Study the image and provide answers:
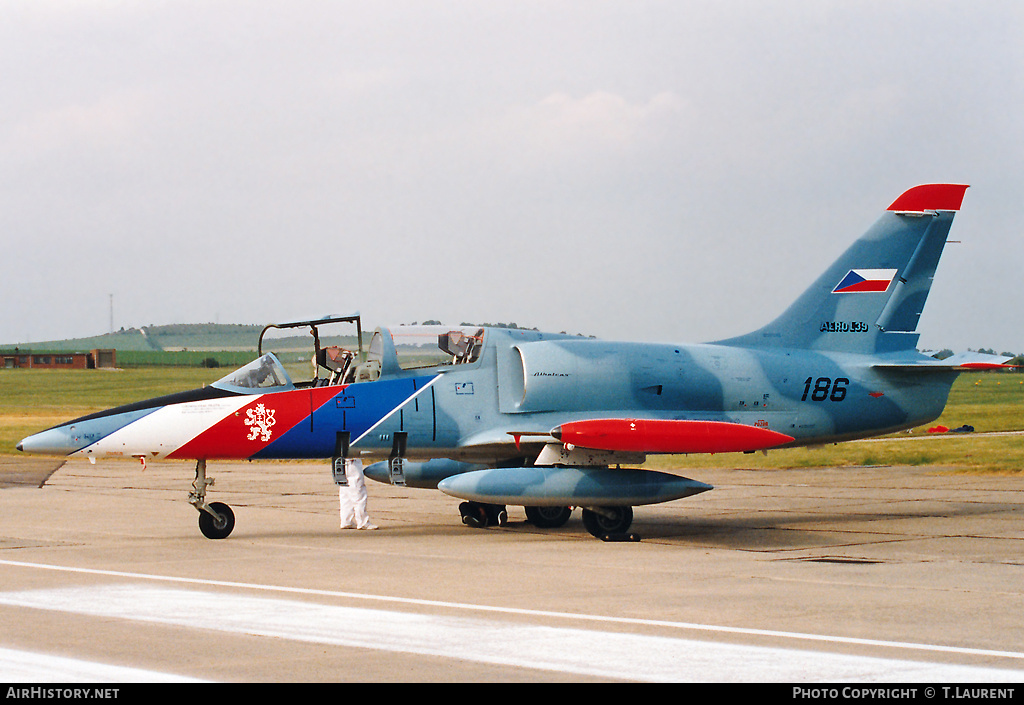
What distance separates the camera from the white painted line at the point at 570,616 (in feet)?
24.4

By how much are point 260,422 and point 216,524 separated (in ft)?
4.61

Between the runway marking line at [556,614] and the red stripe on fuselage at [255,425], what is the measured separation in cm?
276

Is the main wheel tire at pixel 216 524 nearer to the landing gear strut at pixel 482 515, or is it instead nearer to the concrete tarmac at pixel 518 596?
the concrete tarmac at pixel 518 596

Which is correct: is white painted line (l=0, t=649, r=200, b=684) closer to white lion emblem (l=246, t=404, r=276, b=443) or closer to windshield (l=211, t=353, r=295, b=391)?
white lion emblem (l=246, t=404, r=276, b=443)

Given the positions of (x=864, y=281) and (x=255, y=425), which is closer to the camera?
(x=255, y=425)

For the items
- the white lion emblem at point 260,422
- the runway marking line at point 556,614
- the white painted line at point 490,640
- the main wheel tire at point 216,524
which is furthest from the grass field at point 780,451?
the white painted line at point 490,640

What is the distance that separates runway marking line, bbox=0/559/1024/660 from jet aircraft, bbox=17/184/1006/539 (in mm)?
3023

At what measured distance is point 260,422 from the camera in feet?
47.5

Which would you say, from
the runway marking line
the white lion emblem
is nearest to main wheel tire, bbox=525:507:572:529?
the white lion emblem

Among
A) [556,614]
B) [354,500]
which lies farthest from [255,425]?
[556,614]

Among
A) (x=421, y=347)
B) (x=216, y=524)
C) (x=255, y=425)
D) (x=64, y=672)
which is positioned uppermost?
(x=421, y=347)

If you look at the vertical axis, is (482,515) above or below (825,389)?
below

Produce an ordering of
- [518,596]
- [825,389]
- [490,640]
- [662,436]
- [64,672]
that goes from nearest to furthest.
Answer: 1. [64,672]
2. [490,640]
3. [518,596]
4. [662,436]
5. [825,389]

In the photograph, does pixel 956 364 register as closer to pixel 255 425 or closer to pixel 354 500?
pixel 354 500
